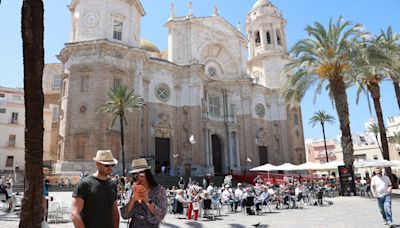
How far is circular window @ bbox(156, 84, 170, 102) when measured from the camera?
32.8m

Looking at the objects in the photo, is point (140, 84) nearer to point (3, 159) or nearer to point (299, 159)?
point (3, 159)

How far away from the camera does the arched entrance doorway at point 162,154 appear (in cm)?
3112

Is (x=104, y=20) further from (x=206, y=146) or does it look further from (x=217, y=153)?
(x=217, y=153)

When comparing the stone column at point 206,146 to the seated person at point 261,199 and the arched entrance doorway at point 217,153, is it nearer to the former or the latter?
the arched entrance doorway at point 217,153

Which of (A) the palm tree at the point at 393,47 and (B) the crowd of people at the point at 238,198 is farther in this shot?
(A) the palm tree at the point at 393,47

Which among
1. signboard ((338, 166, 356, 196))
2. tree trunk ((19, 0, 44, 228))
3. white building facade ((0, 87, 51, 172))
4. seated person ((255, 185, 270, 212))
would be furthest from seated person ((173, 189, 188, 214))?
white building facade ((0, 87, 51, 172))

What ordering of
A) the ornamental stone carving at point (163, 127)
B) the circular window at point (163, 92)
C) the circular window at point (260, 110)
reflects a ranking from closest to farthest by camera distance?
the ornamental stone carving at point (163, 127), the circular window at point (163, 92), the circular window at point (260, 110)

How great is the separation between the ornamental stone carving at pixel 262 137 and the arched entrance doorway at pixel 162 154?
13.4 metres

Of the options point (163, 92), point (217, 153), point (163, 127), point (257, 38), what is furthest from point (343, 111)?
point (257, 38)

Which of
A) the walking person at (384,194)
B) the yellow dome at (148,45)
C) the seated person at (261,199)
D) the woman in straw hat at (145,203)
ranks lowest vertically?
the seated person at (261,199)

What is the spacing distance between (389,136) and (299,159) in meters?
15.7

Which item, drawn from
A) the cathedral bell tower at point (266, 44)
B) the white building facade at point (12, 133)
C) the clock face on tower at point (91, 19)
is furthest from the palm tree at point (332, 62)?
the white building facade at point (12, 133)

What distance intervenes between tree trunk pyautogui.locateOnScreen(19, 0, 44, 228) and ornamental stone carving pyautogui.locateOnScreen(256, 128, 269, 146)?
3624 centimetres

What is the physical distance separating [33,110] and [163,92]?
92.8 ft
